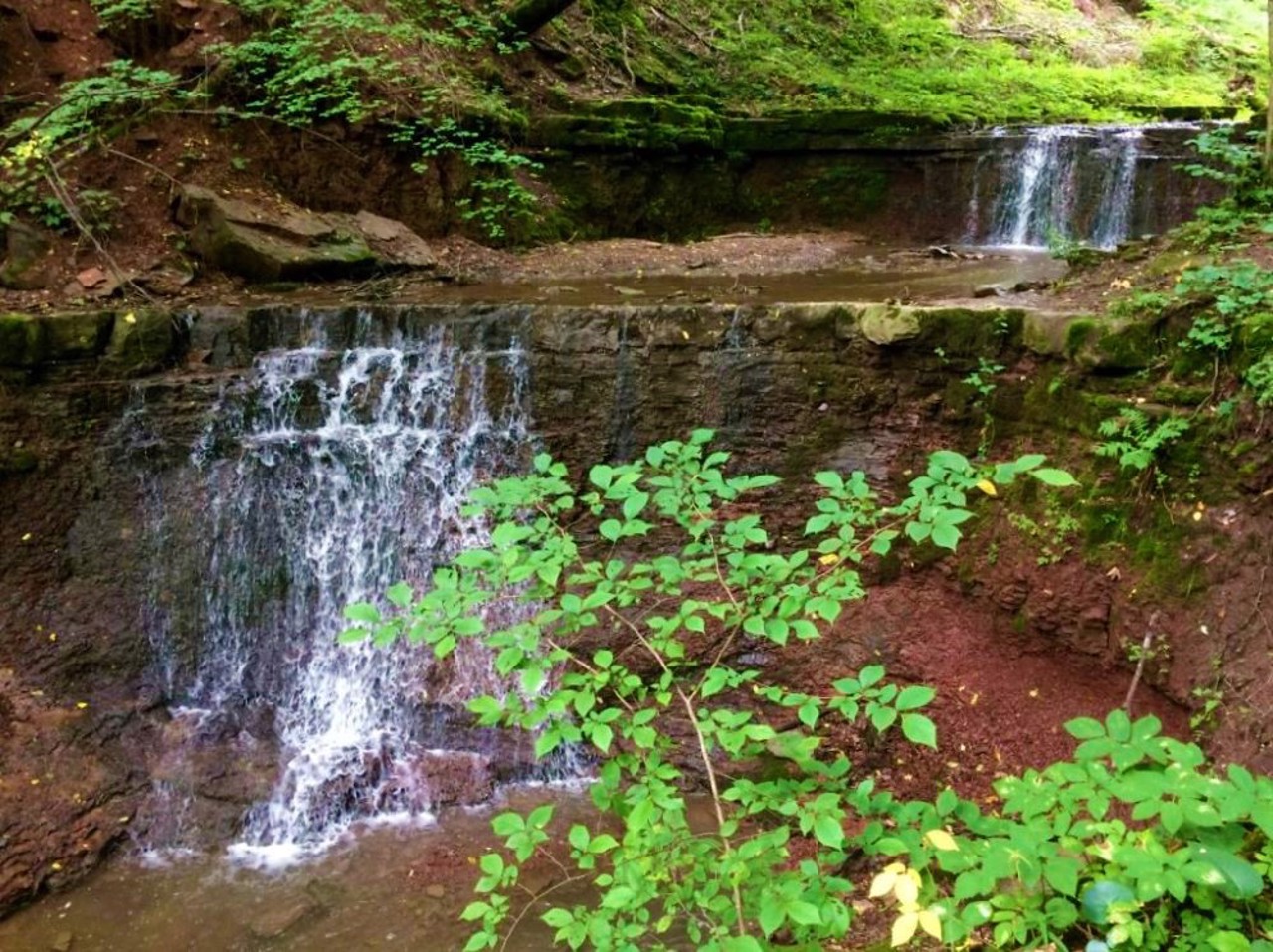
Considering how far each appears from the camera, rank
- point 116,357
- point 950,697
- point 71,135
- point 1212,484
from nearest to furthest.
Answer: point 1212,484, point 950,697, point 116,357, point 71,135

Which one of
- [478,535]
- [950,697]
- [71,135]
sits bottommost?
[950,697]

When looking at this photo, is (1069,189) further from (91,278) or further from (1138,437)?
(91,278)

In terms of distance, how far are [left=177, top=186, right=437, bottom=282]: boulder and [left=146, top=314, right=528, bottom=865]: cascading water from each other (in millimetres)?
1386

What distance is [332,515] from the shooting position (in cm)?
616

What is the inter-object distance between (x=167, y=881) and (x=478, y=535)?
9.10ft

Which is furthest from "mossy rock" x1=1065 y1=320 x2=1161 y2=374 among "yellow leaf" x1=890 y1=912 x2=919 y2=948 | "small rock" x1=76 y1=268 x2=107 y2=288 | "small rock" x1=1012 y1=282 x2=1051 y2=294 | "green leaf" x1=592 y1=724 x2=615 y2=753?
"small rock" x1=76 y1=268 x2=107 y2=288

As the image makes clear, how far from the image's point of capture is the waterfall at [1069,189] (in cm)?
918

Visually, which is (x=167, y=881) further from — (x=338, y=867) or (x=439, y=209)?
(x=439, y=209)

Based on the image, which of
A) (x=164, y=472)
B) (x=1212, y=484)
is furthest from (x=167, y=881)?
(x=1212, y=484)

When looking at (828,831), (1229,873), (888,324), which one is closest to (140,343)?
(888,324)

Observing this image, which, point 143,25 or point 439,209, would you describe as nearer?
point 143,25

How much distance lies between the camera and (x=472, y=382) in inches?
247

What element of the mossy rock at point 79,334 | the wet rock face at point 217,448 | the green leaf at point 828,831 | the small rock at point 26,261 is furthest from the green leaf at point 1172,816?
the small rock at point 26,261

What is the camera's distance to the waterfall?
918 centimetres
